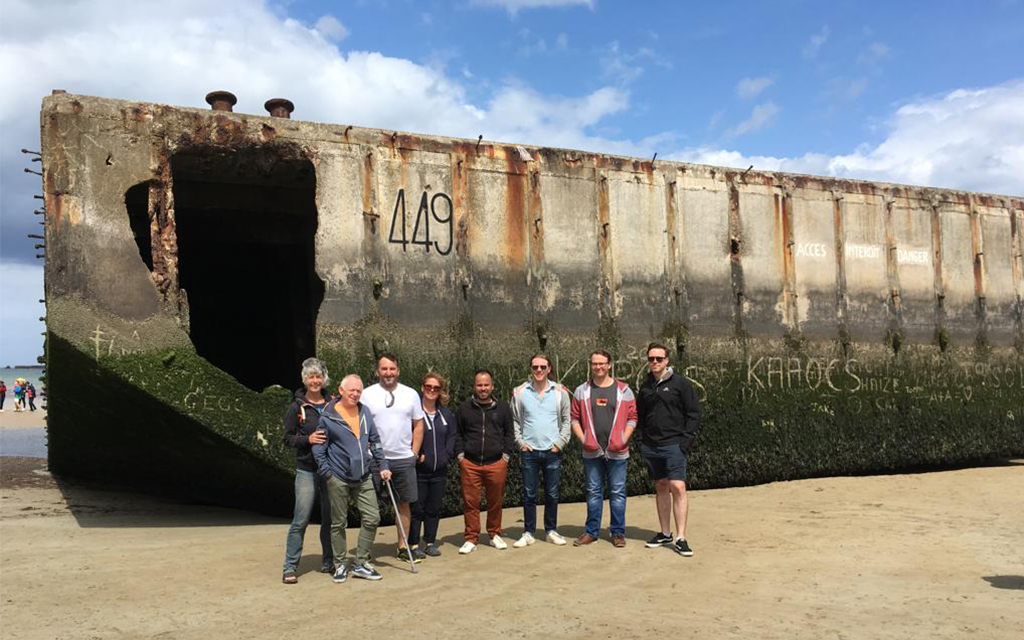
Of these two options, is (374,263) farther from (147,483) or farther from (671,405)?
(147,483)

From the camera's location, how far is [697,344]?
8914mm

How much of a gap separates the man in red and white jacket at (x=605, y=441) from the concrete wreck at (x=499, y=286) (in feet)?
5.23

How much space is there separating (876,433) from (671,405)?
4.54 meters

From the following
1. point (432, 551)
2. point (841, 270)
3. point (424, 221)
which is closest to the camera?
point (432, 551)

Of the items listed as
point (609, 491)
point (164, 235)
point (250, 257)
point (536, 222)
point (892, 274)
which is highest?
point (250, 257)

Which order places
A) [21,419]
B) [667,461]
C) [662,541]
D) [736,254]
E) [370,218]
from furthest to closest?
[21,419] → [736,254] → [370,218] → [662,541] → [667,461]

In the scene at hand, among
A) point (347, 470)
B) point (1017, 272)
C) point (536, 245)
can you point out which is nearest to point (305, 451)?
point (347, 470)

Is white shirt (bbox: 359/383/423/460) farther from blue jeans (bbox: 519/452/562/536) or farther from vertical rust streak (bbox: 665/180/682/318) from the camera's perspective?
vertical rust streak (bbox: 665/180/682/318)

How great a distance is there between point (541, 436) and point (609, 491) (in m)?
0.69

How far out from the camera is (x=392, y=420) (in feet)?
19.8

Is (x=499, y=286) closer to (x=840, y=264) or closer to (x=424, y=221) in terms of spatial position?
(x=424, y=221)

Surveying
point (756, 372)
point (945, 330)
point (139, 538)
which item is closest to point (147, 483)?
point (139, 538)

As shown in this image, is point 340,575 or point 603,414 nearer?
point 340,575

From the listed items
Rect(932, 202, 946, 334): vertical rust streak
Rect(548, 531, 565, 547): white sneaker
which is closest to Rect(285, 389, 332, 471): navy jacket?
Rect(548, 531, 565, 547): white sneaker
